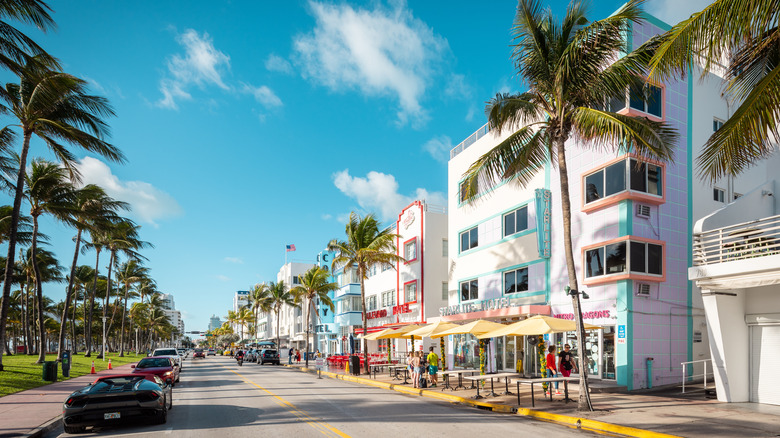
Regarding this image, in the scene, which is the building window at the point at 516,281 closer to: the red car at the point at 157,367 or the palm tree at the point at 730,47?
the red car at the point at 157,367

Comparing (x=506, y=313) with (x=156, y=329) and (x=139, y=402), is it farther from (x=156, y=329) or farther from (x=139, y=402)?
(x=156, y=329)

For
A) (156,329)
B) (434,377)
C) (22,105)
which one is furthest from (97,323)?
(434,377)

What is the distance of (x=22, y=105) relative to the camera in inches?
934

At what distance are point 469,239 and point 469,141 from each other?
5913 mm

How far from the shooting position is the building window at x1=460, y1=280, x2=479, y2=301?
30.8 m

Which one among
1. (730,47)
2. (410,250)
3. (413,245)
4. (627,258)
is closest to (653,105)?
(627,258)

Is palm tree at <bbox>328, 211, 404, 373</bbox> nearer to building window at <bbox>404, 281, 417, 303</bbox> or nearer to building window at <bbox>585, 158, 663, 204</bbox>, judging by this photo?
building window at <bbox>404, 281, 417, 303</bbox>

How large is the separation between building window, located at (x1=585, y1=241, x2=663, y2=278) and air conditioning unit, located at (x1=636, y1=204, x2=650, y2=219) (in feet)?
3.47

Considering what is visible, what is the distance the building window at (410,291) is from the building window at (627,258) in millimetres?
19720

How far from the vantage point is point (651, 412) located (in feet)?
46.8

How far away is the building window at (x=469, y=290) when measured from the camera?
30.8m

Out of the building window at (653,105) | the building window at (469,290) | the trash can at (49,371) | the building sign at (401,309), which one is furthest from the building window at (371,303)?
the building window at (653,105)

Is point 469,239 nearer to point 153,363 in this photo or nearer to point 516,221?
point 516,221

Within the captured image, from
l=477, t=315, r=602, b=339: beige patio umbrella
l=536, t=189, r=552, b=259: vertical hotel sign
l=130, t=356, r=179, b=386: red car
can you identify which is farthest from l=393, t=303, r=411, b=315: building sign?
l=477, t=315, r=602, b=339: beige patio umbrella
